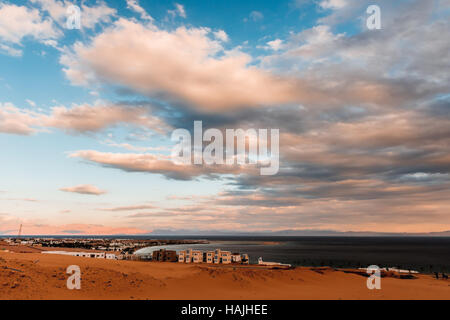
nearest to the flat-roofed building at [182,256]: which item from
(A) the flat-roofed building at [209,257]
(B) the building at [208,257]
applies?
(B) the building at [208,257]

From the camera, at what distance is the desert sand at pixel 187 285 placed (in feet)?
85.7

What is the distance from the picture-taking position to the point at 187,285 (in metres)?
33.9

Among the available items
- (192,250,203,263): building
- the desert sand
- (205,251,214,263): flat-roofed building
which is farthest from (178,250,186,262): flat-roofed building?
the desert sand

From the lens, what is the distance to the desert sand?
26109 mm

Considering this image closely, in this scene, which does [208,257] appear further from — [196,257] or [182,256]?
[182,256]

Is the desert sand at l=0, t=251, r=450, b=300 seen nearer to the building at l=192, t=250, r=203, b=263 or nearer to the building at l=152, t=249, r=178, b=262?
the building at l=192, t=250, r=203, b=263

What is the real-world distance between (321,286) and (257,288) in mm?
9016

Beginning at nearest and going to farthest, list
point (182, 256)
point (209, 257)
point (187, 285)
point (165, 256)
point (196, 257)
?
1. point (187, 285)
2. point (196, 257)
3. point (182, 256)
4. point (165, 256)
5. point (209, 257)

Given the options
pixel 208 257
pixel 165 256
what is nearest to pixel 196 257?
pixel 208 257

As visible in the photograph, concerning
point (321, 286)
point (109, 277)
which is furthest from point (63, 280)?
point (321, 286)

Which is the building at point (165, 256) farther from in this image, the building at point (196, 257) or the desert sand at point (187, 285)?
the desert sand at point (187, 285)

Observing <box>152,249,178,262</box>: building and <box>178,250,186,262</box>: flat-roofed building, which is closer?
<box>178,250,186,262</box>: flat-roofed building
